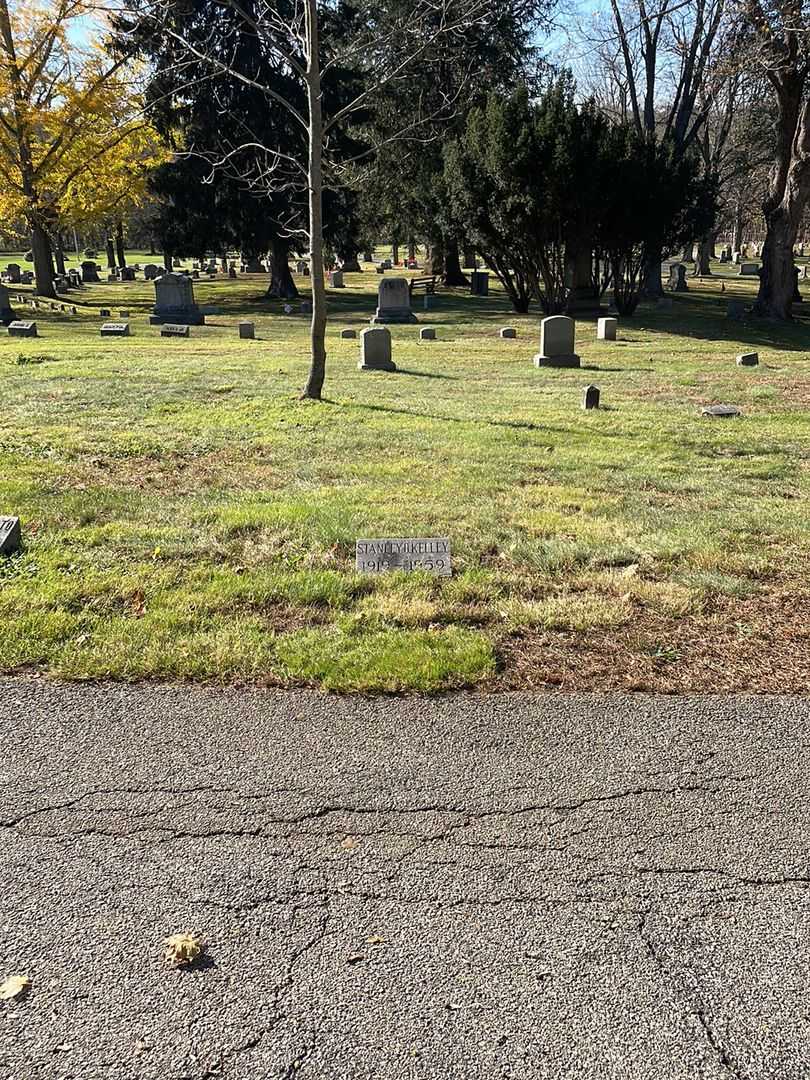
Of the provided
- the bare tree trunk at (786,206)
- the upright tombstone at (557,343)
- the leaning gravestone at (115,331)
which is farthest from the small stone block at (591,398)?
the bare tree trunk at (786,206)

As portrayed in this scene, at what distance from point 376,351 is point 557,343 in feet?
12.1

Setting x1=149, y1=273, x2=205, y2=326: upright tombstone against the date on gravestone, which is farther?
x1=149, y1=273, x2=205, y2=326: upright tombstone

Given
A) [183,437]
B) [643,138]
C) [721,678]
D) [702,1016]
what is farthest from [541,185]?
[702,1016]

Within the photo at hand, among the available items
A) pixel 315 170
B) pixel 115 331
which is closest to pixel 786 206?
pixel 315 170

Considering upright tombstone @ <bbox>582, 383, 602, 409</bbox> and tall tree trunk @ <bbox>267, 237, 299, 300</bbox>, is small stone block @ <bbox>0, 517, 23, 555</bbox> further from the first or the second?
tall tree trunk @ <bbox>267, 237, 299, 300</bbox>

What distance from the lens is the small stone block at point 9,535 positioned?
5.22 metres

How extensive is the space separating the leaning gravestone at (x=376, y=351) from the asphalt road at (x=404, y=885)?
12.4 meters

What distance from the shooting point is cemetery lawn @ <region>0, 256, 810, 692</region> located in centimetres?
403

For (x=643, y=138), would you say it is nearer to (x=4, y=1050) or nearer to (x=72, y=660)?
(x=72, y=660)

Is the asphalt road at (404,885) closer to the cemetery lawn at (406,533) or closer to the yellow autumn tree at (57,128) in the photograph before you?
the cemetery lawn at (406,533)

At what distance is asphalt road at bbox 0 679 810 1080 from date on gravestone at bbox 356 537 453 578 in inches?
59.8

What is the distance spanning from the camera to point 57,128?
29453 millimetres

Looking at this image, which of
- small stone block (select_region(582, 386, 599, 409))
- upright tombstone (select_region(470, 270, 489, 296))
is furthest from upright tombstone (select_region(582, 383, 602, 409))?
upright tombstone (select_region(470, 270, 489, 296))

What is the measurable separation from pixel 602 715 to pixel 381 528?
269cm
